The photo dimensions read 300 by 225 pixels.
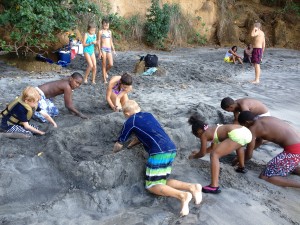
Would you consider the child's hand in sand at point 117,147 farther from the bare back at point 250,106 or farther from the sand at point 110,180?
the bare back at point 250,106

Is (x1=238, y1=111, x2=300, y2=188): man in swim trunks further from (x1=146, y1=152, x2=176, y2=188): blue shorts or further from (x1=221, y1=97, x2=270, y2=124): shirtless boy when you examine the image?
(x1=146, y1=152, x2=176, y2=188): blue shorts

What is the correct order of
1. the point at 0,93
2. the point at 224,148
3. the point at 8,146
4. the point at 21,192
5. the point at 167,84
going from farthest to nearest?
the point at 167,84, the point at 0,93, the point at 8,146, the point at 224,148, the point at 21,192

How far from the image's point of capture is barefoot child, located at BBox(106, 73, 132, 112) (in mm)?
5514

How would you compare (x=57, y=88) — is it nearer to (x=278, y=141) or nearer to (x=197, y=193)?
(x=197, y=193)

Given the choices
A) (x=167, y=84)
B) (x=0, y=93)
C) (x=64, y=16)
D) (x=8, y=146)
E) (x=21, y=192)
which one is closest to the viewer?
(x=21, y=192)

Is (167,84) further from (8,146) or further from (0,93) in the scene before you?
(8,146)

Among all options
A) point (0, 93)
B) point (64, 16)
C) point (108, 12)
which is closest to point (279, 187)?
point (0, 93)

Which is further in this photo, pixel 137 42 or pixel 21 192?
pixel 137 42

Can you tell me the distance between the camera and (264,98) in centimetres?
725

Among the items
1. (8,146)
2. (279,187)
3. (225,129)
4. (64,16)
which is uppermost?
(64,16)

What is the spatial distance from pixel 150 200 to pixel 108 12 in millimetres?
11277

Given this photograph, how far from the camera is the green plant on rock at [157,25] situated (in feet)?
46.5

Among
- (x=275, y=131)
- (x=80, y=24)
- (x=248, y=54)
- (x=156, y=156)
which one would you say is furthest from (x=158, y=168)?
(x=80, y=24)

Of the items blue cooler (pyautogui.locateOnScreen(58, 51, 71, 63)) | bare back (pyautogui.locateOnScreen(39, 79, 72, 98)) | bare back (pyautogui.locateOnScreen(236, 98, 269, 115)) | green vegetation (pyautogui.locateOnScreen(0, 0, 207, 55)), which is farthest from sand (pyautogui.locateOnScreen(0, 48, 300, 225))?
blue cooler (pyautogui.locateOnScreen(58, 51, 71, 63))
